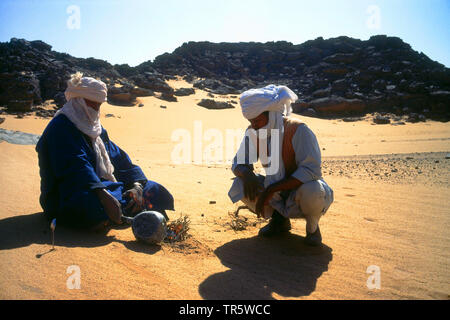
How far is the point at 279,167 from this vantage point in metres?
3.14

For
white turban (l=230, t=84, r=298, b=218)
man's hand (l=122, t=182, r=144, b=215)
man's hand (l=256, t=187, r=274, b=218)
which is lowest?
man's hand (l=122, t=182, r=144, b=215)

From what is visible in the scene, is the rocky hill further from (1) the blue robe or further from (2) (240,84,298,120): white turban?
(2) (240,84,298,120): white turban

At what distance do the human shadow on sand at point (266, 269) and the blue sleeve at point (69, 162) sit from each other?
1.41 m

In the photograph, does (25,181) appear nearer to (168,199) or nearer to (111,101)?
(168,199)

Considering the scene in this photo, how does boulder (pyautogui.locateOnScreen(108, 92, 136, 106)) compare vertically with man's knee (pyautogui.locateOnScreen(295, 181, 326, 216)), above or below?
above

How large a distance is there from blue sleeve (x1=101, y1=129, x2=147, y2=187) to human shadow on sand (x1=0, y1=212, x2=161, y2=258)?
807 millimetres

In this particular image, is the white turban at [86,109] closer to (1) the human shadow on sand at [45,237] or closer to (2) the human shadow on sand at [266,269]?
(1) the human shadow on sand at [45,237]

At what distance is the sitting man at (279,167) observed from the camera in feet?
9.73

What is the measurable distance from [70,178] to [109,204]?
440 mm

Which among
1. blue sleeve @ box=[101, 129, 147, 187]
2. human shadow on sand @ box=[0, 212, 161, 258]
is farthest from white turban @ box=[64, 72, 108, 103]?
human shadow on sand @ box=[0, 212, 161, 258]

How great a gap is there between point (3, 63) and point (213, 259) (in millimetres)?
20407

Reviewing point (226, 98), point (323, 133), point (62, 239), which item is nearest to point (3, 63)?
point (226, 98)

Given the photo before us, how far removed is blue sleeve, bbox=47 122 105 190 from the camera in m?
2.98

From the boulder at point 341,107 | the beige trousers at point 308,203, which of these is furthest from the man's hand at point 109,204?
the boulder at point 341,107
